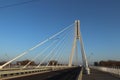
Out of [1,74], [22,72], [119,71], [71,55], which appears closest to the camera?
[1,74]

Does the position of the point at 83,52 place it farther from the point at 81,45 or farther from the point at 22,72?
the point at 22,72

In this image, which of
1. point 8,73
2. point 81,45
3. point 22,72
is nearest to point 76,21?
point 81,45

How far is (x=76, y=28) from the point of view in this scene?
68.3 metres

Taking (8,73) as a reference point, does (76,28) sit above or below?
above

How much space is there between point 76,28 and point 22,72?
25.6m

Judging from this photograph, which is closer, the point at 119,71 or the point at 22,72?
the point at 119,71

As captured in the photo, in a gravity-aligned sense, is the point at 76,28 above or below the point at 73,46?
above

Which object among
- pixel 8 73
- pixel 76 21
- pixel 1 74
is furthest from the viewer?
pixel 76 21

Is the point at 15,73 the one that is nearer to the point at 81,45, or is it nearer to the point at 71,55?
the point at 81,45

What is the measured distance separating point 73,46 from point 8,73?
35045mm

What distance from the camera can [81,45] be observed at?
64.2 meters

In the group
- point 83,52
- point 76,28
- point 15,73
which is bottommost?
point 15,73

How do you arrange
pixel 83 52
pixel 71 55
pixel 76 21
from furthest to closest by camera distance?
pixel 71 55 < pixel 76 21 < pixel 83 52

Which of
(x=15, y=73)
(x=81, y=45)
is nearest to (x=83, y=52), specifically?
(x=81, y=45)
